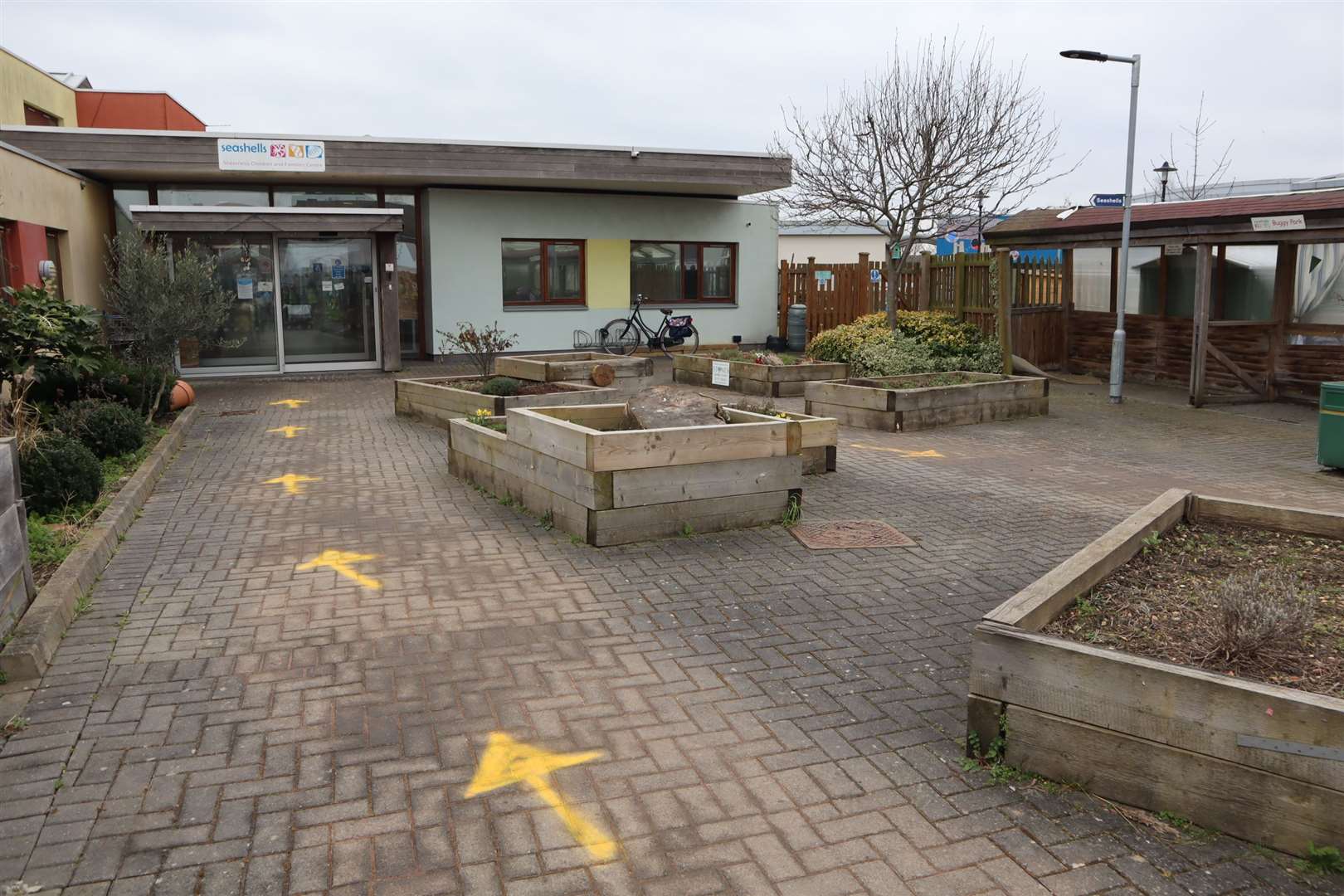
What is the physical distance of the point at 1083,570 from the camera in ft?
15.1

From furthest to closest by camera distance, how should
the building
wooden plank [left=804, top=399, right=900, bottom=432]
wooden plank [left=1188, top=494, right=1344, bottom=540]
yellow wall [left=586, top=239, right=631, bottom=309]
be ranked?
yellow wall [left=586, top=239, right=631, bottom=309] < the building < wooden plank [left=804, top=399, right=900, bottom=432] < wooden plank [left=1188, top=494, right=1344, bottom=540]

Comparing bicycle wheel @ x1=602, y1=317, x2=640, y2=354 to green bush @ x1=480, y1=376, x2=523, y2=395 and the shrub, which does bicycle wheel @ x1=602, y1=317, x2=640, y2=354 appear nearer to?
green bush @ x1=480, y1=376, x2=523, y2=395

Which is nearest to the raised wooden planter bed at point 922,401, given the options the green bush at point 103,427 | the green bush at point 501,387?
the green bush at point 501,387

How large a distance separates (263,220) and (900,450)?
1255cm

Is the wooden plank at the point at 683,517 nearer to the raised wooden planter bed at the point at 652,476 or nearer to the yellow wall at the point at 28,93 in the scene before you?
the raised wooden planter bed at the point at 652,476

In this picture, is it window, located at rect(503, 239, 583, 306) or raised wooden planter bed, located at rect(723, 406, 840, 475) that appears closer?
raised wooden planter bed, located at rect(723, 406, 840, 475)

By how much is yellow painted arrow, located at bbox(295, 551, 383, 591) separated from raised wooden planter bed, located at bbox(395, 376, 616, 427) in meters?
4.23

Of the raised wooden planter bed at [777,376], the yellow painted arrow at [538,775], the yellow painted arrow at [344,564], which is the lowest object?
the yellow painted arrow at [538,775]

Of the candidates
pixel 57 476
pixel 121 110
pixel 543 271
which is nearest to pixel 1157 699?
pixel 57 476

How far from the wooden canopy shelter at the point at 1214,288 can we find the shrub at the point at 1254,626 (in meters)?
11.2

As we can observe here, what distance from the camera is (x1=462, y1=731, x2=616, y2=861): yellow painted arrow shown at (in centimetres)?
346

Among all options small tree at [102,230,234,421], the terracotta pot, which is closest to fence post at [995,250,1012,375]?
small tree at [102,230,234,421]

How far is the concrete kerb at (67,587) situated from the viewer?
15.5ft

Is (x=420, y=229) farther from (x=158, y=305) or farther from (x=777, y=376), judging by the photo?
(x=777, y=376)
